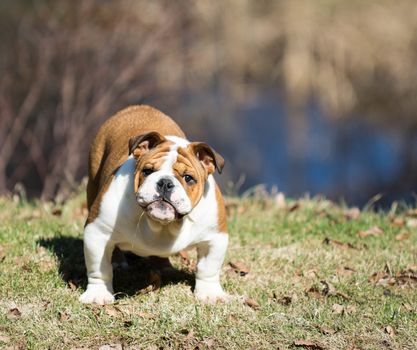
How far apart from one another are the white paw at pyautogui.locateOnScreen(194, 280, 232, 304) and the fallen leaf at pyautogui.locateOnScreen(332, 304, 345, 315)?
72cm

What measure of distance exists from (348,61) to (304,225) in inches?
603

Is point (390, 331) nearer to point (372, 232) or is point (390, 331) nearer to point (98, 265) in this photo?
point (98, 265)

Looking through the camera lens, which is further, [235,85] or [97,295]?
[235,85]

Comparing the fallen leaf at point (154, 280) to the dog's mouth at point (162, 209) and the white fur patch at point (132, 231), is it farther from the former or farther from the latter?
the dog's mouth at point (162, 209)

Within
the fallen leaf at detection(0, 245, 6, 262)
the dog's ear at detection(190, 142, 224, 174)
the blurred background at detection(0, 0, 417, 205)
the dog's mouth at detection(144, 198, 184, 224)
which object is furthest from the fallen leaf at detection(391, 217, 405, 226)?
the fallen leaf at detection(0, 245, 6, 262)

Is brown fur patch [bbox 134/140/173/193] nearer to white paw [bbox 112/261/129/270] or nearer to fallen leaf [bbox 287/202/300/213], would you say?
white paw [bbox 112/261/129/270]

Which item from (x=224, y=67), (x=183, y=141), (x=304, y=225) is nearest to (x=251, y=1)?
(x=224, y=67)

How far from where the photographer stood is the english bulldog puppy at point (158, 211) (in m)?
4.56

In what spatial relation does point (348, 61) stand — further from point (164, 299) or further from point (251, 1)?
point (164, 299)

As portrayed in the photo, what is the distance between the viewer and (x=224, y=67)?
20.0 m

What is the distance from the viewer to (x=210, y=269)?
5.29 metres

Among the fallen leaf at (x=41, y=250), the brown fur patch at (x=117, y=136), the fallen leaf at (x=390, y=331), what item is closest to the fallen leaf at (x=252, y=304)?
the fallen leaf at (x=390, y=331)

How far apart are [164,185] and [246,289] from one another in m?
1.44

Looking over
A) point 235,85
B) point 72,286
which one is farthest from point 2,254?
point 235,85
